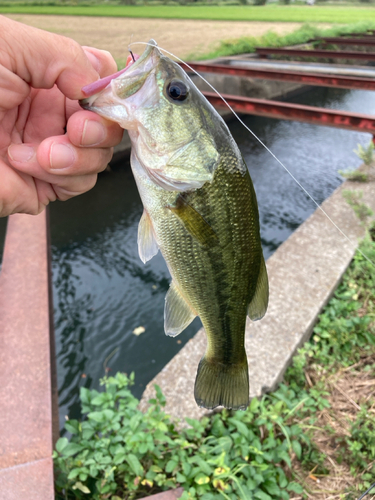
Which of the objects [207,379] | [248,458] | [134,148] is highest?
[134,148]

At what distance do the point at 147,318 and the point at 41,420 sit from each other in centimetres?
233

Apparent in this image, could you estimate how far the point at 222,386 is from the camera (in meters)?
1.42

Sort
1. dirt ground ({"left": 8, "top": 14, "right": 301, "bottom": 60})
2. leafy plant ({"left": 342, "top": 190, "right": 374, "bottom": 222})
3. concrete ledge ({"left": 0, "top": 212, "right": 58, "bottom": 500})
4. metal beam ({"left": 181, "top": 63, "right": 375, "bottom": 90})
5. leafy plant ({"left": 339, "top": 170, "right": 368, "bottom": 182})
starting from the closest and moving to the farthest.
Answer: concrete ledge ({"left": 0, "top": 212, "right": 58, "bottom": 500}), leafy plant ({"left": 342, "top": 190, "right": 374, "bottom": 222}), leafy plant ({"left": 339, "top": 170, "right": 368, "bottom": 182}), metal beam ({"left": 181, "top": 63, "right": 375, "bottom": 90}), dirt ground ({"left": 8, "top": 14, "right": 301, "bottom": 60})

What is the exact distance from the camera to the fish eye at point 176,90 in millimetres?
1222

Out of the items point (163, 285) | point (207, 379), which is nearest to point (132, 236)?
point (163, 285)

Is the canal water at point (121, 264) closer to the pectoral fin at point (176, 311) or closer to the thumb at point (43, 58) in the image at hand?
the pectoral fin at point (176, 311)

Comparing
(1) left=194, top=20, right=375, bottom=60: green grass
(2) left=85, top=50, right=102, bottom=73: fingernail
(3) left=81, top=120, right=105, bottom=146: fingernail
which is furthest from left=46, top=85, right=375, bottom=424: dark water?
(1) left=194, top=20, right=375, bottom=60: green grass

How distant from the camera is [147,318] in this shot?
440cm

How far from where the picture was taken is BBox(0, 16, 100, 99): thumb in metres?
1.17

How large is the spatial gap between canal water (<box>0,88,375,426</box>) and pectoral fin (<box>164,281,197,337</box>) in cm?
255

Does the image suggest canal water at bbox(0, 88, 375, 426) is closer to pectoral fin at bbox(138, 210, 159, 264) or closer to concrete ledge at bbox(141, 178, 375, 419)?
concrete ledge at bbox(141, 178, 375, 419)

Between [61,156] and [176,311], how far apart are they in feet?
2.49

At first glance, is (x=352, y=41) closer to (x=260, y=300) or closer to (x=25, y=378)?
(x=260, y=300)

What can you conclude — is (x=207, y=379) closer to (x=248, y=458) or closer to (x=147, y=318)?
(x=248, y=458)
